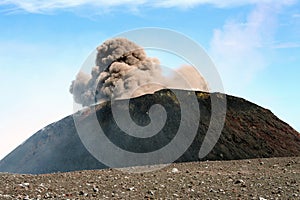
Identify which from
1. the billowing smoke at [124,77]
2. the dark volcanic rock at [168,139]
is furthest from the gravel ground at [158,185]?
the billowing smoke at [124,77]

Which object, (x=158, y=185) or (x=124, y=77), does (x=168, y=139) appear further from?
(x=158, y=185)

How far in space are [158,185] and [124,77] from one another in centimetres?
1783

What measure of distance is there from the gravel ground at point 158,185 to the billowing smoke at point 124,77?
14.0 metres

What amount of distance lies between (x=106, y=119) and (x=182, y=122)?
4.44 metres

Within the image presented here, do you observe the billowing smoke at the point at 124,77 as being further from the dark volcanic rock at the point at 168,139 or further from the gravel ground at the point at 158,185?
the gravel ground at the point at 158,185

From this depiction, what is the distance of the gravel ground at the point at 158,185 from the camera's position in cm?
1113

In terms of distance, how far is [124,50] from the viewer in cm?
3212

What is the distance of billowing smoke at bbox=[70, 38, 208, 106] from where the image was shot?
95.6 feet

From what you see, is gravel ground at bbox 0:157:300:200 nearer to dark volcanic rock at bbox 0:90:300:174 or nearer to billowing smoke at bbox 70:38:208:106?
dark volcanic rock at bbox 0:90:300:174

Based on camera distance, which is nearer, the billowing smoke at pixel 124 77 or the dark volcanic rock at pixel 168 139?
the dark volcanic rock at pixel 168 139

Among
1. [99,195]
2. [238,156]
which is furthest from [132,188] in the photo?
[238,156]

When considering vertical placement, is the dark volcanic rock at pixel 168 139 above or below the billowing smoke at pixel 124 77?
below

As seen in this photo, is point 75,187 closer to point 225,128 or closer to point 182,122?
point 182,122

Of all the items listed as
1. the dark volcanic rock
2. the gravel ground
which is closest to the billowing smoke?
the dark volcanic rock
